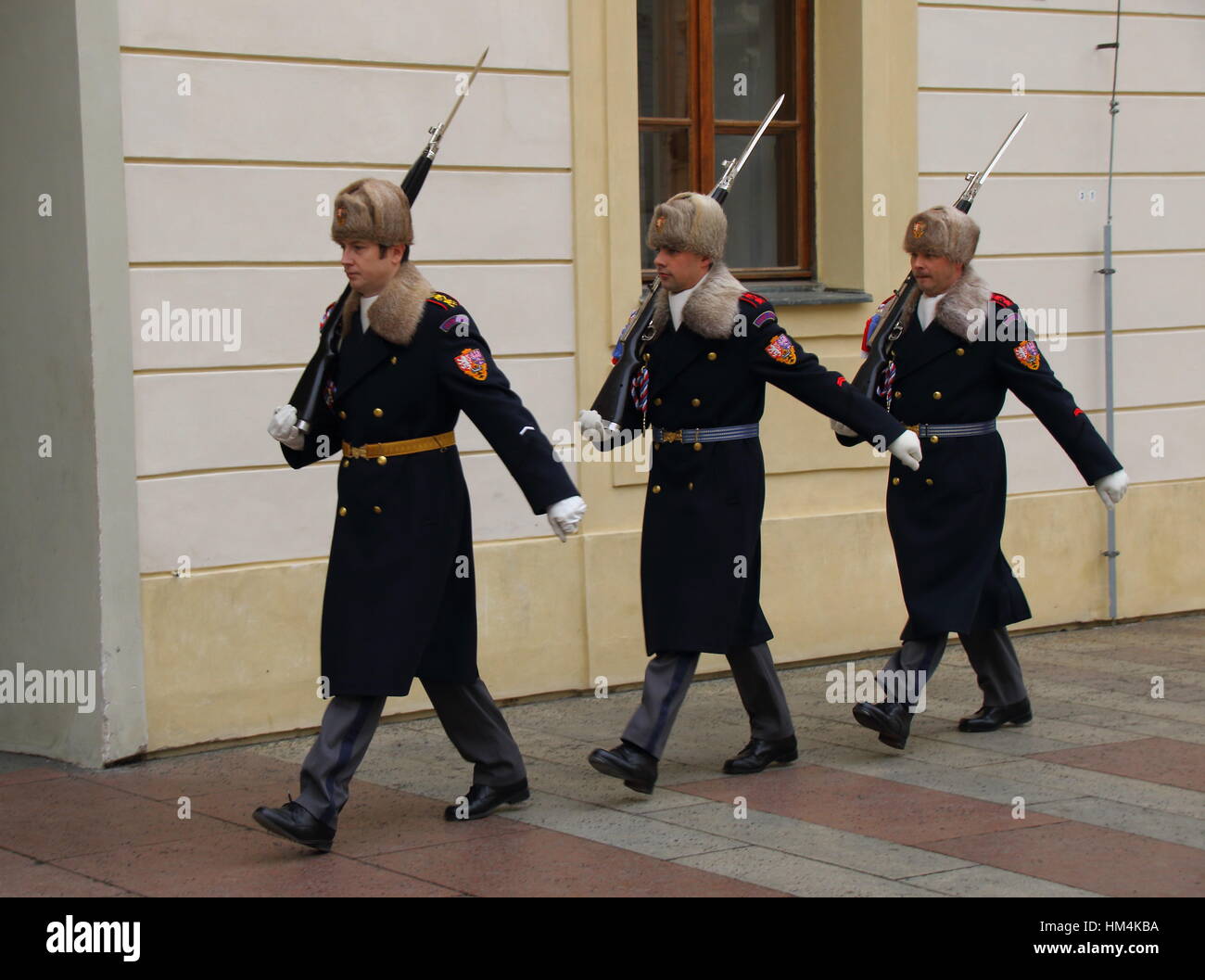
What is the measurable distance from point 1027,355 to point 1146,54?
139 inches

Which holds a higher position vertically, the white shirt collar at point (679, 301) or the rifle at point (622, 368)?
the white shirt collar at point (679, 301)

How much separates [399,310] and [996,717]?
289 centimetres

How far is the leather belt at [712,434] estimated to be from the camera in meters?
6.11

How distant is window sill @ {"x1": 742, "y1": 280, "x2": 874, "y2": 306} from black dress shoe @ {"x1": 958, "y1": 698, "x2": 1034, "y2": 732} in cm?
220

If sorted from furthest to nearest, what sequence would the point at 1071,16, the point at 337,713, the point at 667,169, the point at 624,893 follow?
the point at 1071,16 < the point at 667,169 < the point at 337,713 < the point at 624,893

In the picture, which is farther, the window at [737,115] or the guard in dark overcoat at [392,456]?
the window at [737,115]

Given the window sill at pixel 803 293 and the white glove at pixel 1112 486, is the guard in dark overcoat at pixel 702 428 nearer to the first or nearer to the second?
the white glove at pixel 1112 486

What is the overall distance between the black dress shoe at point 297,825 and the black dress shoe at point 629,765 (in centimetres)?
91

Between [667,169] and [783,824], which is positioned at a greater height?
[667,169]

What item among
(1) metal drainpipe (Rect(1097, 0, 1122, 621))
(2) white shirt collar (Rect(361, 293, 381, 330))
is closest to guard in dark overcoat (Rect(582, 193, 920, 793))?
(2) white shirt collar (Rect(361, 293, 381, 330))

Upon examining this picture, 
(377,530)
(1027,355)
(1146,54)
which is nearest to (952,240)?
(1027,355)

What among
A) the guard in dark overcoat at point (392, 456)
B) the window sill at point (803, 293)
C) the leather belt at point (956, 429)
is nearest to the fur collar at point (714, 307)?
the guard in dark overcoat at point (392, 456)

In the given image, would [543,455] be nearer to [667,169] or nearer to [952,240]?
[952,240]

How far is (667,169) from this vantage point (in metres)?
8.47
